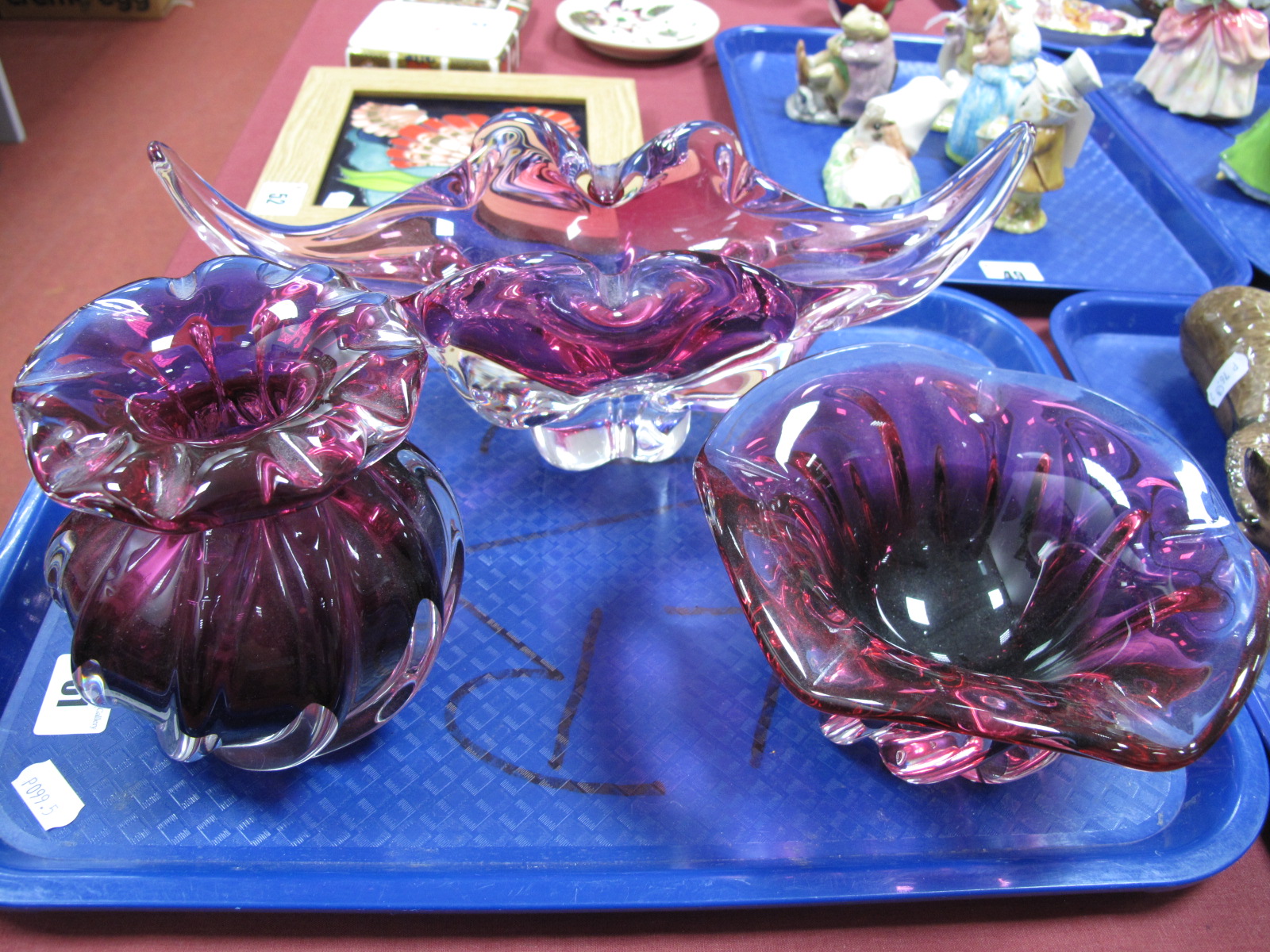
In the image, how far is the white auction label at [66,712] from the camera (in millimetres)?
371

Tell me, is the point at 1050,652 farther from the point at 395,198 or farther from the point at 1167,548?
the point at 395,198

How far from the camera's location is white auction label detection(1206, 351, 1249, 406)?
21.9 inches

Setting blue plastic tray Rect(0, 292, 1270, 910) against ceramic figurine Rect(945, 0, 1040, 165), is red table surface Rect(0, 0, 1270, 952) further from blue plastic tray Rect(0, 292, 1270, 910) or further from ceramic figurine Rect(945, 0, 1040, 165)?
ceramic figurine Rect(945, 0, 1040, 165)

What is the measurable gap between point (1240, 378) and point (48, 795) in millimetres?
641

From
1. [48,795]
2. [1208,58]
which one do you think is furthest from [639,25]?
[48,795]

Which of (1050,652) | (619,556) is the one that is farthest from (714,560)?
(1050,652)

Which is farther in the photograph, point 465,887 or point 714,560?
point 714,560

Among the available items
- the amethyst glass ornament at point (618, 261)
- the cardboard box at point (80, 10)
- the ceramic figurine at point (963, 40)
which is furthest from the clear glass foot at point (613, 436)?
the cardboard box at point (80, 10)

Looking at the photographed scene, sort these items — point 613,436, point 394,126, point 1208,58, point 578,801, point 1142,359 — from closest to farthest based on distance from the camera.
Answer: point 578,801 < point 613,436 < point 1142,359 < point 394,126 < point 1208,58

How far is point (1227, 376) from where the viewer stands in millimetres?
564

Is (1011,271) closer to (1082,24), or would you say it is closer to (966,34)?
(966,34)

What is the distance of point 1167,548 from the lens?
1.11 feet

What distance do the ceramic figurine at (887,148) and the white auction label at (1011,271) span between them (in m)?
0.08

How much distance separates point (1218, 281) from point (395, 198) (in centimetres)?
63
